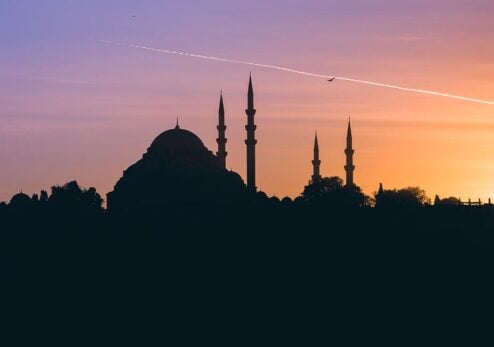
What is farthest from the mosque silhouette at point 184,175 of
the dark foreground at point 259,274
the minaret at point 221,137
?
the dark foreground at point 259,274

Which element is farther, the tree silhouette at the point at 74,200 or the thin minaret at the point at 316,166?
the thin minaret at the point at 316,166

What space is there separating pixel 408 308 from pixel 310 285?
7.07 meters

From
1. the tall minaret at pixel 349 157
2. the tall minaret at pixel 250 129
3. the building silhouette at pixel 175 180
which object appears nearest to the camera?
the tall minaret at pixel 250 129

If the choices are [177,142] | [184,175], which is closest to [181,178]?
[184,175]

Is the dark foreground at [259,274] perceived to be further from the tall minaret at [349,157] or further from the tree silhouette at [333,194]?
the tall minaret at [349,157]

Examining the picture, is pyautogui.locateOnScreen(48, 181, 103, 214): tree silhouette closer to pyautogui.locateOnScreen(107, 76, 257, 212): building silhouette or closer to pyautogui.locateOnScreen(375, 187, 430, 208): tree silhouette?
pyautogui.locateOnScreen(107, 76, 257, 212): building silhouette

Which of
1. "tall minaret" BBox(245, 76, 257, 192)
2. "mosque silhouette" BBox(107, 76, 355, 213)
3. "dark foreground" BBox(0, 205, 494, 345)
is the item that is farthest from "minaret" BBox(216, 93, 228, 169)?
"dark foreground" BBox(0, 205, 494, 345)

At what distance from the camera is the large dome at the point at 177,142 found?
12875cm

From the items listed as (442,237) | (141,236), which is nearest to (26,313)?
(141,236)

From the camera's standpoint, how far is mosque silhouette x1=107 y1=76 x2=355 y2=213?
12075cm

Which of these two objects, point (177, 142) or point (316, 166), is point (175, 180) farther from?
point (316, 166)

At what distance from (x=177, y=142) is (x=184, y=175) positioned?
409cm

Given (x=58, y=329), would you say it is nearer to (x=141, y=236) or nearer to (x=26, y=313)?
(x=26, y=313)

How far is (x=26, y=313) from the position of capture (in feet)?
281
